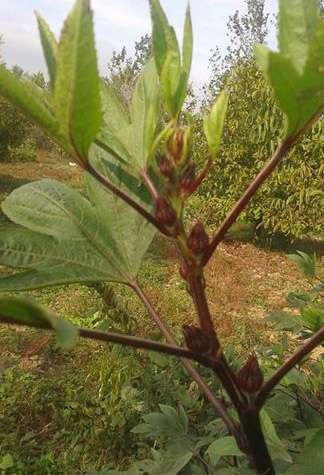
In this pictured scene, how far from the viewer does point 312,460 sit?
42cm

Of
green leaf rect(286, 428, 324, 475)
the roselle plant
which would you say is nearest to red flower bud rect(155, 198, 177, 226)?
the roselle plant

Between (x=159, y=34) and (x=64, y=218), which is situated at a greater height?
(x=159, y=34)

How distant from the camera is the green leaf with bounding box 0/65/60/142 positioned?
1.12 ft

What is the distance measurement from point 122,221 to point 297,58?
0.95 feet

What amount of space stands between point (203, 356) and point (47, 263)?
17 centimetres

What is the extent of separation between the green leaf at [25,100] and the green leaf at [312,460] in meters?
0.33

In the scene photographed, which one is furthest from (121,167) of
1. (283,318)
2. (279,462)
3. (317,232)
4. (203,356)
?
(317,232)

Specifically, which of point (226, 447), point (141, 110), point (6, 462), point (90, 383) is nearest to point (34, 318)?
point (141, 110)

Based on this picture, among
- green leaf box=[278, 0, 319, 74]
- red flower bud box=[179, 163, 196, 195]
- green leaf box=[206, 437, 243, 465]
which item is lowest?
green leaf box=[206, 437, 243, 465]

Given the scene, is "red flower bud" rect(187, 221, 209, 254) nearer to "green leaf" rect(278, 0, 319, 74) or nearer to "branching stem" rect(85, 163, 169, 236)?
"branching stem" rect(85, 163, 169, 236)

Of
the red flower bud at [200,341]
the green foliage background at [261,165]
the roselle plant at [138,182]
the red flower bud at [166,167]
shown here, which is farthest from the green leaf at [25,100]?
the green foliage background at [261,165]

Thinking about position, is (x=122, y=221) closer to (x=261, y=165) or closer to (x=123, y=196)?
(x=123, y=196)

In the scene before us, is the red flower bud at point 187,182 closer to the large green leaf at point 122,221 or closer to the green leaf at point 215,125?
the green leaf at point 215,125

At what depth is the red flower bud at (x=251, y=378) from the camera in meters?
0.46
